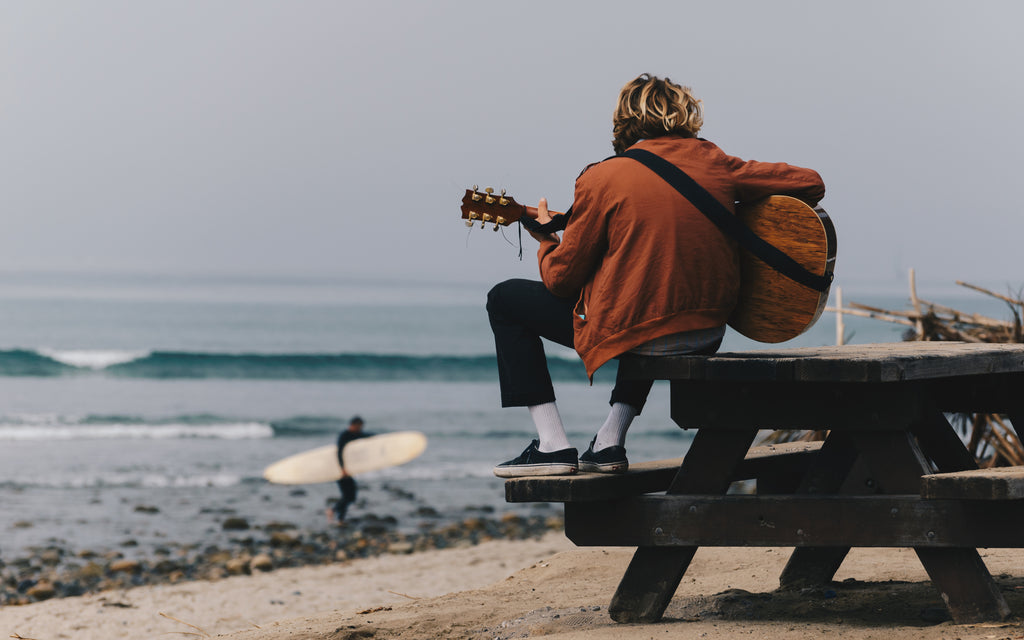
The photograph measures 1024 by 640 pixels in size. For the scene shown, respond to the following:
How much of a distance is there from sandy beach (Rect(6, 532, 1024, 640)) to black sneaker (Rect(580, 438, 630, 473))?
1.78ft

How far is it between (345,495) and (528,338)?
9.19m

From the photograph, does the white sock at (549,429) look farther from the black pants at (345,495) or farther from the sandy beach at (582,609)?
the black pants at (345,495)

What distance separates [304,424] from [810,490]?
18550mm

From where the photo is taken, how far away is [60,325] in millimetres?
45344

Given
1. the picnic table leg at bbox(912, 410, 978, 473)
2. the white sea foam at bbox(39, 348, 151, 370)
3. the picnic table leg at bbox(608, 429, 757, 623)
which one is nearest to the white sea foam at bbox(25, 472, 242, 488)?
the picnic table leg at bbox(608, 429, 757, 623)

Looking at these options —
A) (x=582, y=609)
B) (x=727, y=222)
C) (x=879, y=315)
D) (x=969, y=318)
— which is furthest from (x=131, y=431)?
(x=727, y=222)

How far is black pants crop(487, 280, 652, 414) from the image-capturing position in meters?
3.24

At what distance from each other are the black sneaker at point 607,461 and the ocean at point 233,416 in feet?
14.6

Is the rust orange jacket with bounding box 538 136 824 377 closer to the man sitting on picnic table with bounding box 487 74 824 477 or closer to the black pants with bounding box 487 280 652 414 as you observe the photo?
the man sitting on picnic table with bounding box 487 74 824 477

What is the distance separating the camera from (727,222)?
9.84ft

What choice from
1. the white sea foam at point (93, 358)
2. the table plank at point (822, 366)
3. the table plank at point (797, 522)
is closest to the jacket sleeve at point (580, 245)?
the table plank at point (822, 366)

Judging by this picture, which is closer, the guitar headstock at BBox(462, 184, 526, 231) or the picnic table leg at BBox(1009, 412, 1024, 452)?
the guitar headstock at BBox(462, 184, 526, 231)

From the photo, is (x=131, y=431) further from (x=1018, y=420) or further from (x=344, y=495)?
(x=1018, y=420)

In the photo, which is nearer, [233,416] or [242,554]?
[242,554]
